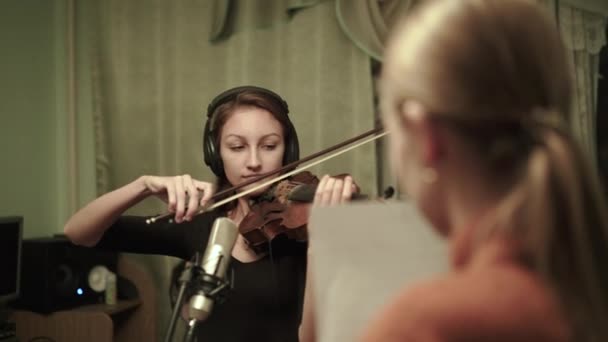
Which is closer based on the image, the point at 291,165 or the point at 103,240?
A: the point at 291,165

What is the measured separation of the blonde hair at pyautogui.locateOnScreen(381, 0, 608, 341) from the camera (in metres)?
0.45

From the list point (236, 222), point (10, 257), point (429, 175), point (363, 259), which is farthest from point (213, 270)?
point (10, 257)

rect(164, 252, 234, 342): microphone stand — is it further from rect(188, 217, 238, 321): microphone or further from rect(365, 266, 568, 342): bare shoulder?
rect(365, 266, 568, 342): bare shoulder

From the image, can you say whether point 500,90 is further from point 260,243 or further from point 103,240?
point 103,240

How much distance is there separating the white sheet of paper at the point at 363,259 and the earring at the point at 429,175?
3.9 inches

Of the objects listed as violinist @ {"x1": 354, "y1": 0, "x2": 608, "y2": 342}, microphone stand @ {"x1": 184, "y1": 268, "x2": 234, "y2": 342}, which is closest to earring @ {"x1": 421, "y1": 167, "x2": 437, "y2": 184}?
violinist @ {"x1": 354, "y1": 0, "x2": 608, "y2": 342}

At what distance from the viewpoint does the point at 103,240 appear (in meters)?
1.34

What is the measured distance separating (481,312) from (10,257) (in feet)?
5.95

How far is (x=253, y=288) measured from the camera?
1.24 m

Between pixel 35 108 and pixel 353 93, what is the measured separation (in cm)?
124

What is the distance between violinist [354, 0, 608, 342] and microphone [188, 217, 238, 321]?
36cm

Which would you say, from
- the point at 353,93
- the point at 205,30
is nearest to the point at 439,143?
the point at 353,93

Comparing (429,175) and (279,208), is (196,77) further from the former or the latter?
(429,175)

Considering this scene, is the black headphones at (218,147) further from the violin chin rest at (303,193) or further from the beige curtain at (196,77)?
the beige curtain at (196,77)
